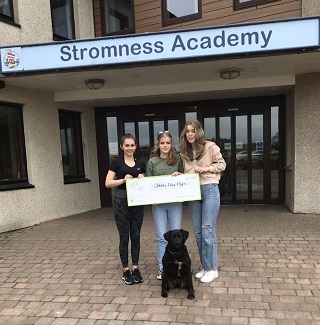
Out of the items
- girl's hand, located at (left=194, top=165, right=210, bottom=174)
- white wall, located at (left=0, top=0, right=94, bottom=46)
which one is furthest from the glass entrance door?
girl's hand, located at (left=194, top=165, right=210, bottom=174)

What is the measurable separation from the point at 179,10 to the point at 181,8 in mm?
57

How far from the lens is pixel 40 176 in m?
6.55

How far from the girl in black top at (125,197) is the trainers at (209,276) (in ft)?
2.32

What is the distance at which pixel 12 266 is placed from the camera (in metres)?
4.17

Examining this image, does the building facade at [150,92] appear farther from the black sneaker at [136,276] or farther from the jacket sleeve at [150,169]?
the black sneaker at [136,276]

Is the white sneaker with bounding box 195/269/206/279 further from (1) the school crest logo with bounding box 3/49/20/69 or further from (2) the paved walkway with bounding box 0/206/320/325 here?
(1) the school crest logo with bounding box 3/49/20/69

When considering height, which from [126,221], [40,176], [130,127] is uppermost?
[130,127]

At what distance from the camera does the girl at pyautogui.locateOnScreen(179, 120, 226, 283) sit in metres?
3.27

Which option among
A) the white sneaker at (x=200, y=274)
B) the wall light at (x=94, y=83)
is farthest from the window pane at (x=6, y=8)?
the white sneaker at (x=200, y=274)

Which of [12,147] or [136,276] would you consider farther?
[12,147]

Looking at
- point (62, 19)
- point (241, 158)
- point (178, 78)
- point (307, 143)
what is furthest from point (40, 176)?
point (307, 143)

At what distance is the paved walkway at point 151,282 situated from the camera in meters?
2.82

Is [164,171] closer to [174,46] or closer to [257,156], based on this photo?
[174,46]

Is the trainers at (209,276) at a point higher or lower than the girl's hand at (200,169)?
lower
